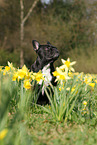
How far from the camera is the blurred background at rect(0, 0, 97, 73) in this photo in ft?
34.8

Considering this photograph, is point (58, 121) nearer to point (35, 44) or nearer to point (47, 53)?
point (47, 53)

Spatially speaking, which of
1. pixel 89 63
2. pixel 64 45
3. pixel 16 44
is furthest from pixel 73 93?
pixel 16 44

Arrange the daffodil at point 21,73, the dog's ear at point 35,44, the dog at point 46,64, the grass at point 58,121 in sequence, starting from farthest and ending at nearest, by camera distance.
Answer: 1. the dog's ear at point 35,44
2. the dog at point 46,64
3. the daffodil at point 21,73
4. the grass at point 58,121

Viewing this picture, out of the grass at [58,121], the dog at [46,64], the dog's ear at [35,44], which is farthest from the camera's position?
the dog's ear at [35,44]

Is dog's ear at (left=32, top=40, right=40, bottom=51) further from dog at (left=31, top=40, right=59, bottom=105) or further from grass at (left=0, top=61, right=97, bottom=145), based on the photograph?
grass at (left=0, top=61, right=97, bottom=145)

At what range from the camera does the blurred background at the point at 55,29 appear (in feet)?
34.8

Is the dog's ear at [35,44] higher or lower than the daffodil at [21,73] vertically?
higher

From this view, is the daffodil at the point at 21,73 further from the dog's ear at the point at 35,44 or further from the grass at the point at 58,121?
the dog's ear at the point at 35,44

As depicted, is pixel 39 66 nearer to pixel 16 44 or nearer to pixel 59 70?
pixel 59 70

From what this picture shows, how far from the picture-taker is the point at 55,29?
11281 millimetres

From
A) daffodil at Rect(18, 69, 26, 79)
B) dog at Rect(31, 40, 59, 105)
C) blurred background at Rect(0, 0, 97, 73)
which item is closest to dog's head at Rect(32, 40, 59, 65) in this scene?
dog at Rect(31, 40, 59, 105)

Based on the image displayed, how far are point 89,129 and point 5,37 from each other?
11497 millimetres

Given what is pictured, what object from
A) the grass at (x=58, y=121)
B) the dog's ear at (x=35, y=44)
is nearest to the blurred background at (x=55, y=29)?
the dog's ear at (x=35, y=44)

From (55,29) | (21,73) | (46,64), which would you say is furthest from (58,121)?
(55,29)
